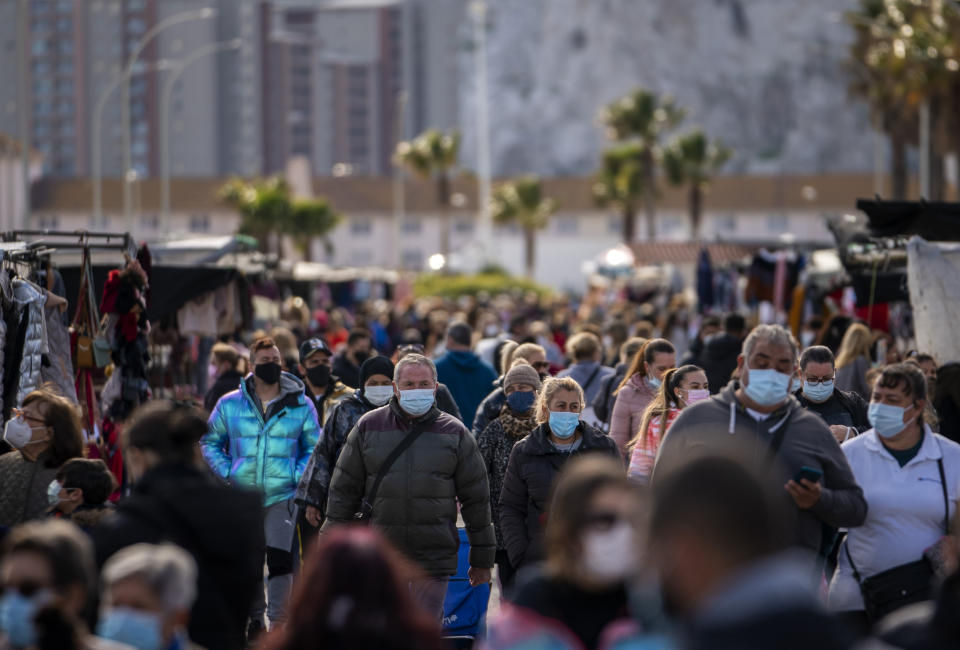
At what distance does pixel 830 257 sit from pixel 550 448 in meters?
13.3

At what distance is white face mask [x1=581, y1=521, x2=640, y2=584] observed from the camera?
440 cm

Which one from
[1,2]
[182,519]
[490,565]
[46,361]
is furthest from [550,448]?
[1,2]

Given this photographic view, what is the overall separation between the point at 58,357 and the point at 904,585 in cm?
687

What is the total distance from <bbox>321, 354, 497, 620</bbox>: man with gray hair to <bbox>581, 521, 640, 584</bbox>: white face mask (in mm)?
3977

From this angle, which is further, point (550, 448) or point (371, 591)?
point (550, 448)

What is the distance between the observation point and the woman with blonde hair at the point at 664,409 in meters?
8.87

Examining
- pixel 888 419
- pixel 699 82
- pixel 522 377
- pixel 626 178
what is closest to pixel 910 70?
pixel 522 377

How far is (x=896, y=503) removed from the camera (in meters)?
6.95

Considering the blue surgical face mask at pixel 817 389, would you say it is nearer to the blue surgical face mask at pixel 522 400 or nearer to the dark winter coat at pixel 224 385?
the blue surgical face mask at pixel 522 400

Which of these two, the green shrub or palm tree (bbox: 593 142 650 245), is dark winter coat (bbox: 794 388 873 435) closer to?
the green shrub

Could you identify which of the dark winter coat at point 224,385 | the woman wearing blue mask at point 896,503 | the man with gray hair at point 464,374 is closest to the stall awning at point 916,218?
the man with gray hair at point 464,374

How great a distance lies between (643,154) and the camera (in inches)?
3044

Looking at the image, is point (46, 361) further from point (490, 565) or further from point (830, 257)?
point (830, 257)

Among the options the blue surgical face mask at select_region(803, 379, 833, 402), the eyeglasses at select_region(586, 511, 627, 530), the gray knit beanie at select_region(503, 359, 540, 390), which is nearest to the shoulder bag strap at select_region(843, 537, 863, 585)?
the blue surgical face mask at select_region(803, 379, 833, 402)
